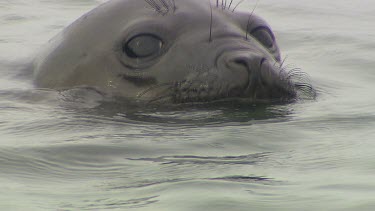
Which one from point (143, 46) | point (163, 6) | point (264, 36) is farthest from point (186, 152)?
point (264, 36)

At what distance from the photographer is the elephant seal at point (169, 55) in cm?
487

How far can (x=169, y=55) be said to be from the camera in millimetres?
5102

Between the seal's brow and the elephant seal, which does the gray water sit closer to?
the elephant seal

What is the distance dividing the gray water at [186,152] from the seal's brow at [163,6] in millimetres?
710

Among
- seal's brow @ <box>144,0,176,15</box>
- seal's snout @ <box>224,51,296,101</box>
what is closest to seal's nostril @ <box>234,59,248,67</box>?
seal's snout @ <box>224,51,296,101</box>

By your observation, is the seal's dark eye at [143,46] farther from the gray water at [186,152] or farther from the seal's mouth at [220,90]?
the gray water at [186,152]

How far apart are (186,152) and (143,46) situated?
164cm

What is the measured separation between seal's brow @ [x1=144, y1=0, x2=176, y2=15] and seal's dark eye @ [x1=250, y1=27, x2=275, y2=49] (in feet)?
1.84

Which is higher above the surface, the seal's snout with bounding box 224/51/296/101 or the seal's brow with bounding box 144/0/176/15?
the seal's brow with bounding box 144/0/176/15

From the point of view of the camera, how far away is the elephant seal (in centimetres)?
Result: 487

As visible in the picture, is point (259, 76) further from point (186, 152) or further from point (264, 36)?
point (186, 152)

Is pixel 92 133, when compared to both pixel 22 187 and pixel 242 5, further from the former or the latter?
pixel 242 5

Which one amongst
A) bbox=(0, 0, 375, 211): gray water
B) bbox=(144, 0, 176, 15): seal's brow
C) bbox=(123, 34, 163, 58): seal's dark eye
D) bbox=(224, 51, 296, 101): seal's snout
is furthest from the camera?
bbox=(144, 0, 176, 15): seal's brow

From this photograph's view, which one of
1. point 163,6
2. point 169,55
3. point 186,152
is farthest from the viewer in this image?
point 163,6
